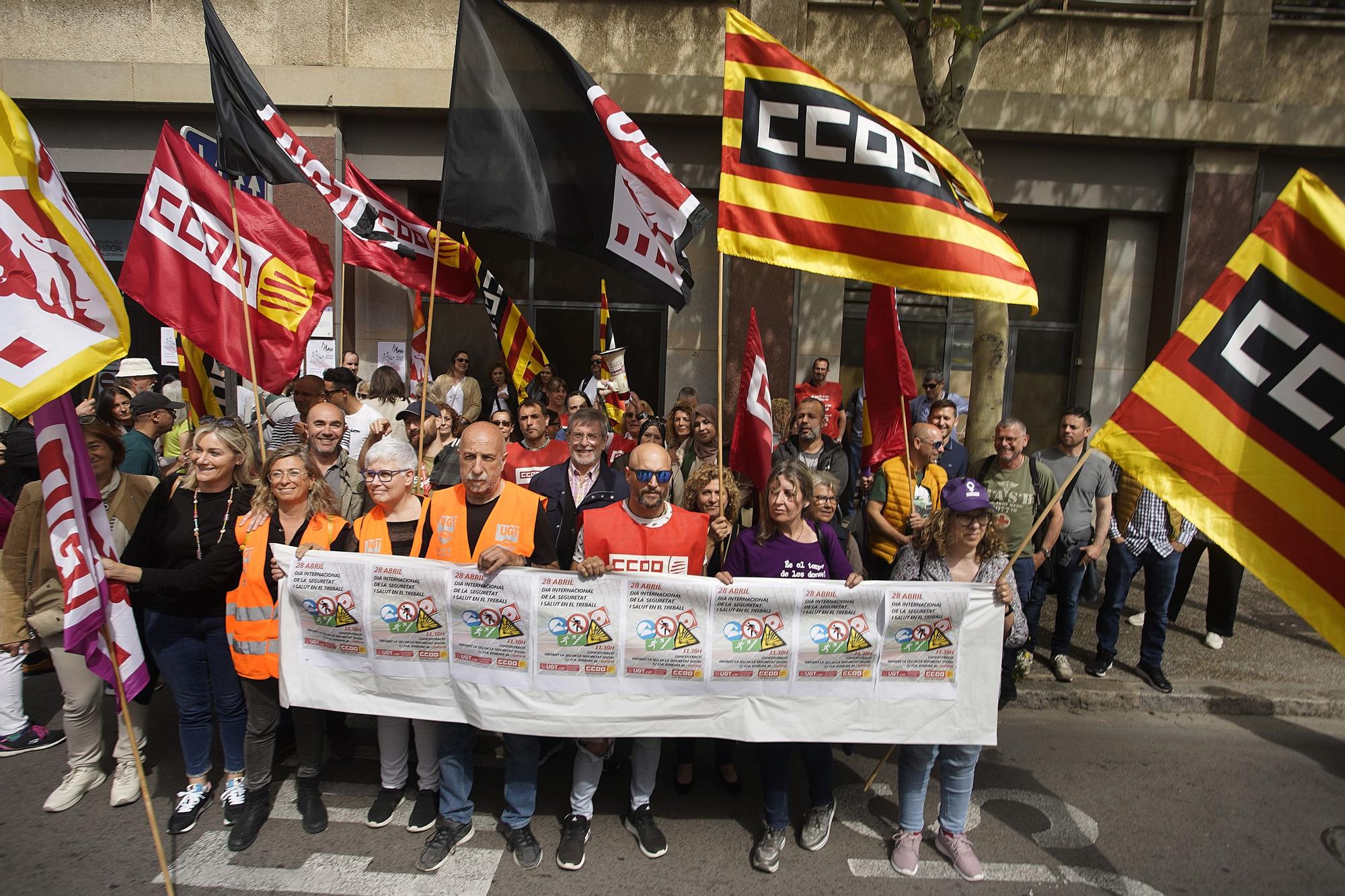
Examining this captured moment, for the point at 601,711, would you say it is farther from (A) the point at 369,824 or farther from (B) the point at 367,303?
(B) the point at 367,303

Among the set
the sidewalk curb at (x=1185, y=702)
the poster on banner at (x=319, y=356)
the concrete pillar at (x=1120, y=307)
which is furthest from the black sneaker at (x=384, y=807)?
the concrete pillar at (x=1120, y=307)

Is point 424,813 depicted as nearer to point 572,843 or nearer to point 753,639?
point 572,843

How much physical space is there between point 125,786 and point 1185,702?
643 cm

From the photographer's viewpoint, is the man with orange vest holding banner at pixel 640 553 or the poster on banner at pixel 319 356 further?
the poster on banner at pixel 319 356

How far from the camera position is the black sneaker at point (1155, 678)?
548 centimetres

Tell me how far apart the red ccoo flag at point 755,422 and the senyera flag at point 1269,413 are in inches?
77.2

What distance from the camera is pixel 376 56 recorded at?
968 cm

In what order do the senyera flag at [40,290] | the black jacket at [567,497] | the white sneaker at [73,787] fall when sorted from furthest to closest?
the black jacket at [567,497] → the white sneaker at [73,787] → the senyera flag at [40,290]

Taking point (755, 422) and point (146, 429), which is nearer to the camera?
point (755, 422)

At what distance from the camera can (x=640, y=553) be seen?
370 cm

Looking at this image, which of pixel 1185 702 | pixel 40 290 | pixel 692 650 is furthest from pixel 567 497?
pixel 1185 702

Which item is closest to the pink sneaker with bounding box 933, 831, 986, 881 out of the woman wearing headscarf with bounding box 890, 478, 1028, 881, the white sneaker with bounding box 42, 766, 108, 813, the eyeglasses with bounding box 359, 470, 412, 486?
the woman wearing headscarf with bounding box 890, 478, 1028, 881

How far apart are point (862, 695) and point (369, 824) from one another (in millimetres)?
2429

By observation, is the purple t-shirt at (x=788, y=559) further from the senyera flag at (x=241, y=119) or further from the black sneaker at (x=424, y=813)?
the senyera flag at (x=241, y=119)
